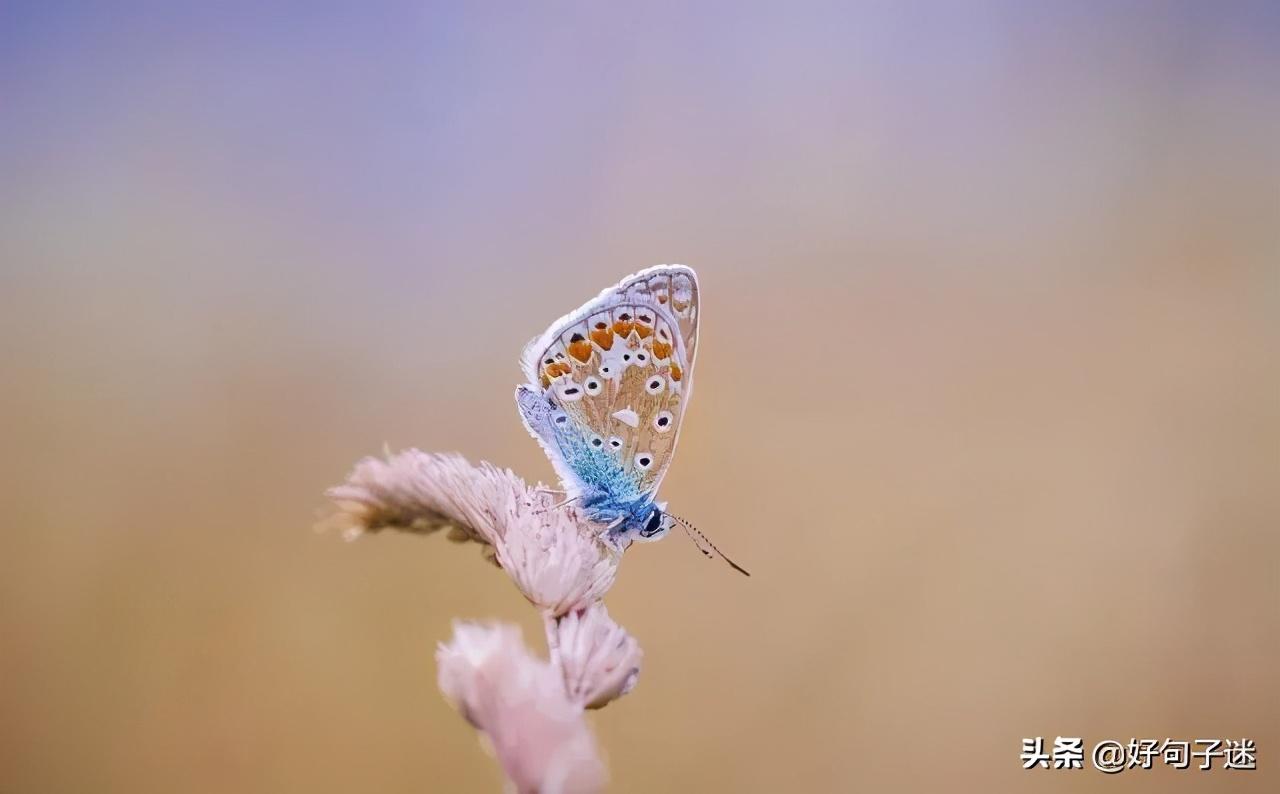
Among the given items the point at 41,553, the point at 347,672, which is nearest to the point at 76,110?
the point at 41,553

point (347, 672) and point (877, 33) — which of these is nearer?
point (347, 672)

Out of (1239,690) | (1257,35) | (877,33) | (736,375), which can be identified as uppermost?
(877,33)

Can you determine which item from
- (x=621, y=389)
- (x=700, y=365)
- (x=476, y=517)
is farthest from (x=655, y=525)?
(x=700, y=365)

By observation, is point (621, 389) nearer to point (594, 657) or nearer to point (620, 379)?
point (620, 379)

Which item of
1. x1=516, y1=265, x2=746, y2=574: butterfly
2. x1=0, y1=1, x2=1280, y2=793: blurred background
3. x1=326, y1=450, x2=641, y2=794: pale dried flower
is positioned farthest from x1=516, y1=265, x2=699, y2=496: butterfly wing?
x1=0, y1=1, x2=1280, y2=793: blurred background

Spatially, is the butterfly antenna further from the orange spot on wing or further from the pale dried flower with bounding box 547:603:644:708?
the pale dried flower with bounding box 547:603:644:708

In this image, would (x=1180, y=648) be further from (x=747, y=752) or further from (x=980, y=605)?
Answer: (x=747, y=752)
